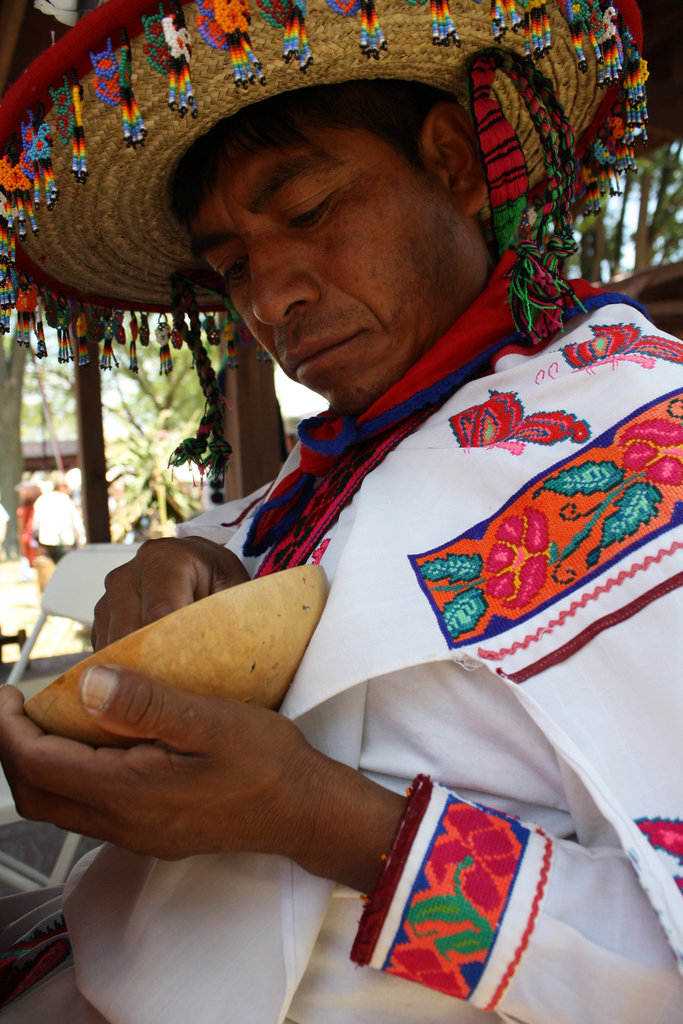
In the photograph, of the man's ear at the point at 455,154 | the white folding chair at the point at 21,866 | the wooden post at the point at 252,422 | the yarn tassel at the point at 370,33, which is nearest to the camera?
the yarn tassel at the point at 370,33

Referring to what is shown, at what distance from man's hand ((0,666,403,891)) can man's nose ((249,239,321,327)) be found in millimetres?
783

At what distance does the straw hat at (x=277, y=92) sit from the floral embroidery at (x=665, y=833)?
72cm

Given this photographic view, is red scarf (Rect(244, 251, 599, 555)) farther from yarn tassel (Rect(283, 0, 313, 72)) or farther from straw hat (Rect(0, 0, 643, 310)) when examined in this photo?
yarn tassel (Rect(283, 0, 313, 72))

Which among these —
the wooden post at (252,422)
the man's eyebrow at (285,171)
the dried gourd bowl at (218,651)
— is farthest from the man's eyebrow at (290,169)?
the wooden post at (252,422)

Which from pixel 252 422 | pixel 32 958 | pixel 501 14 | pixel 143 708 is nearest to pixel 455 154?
pixel 501 14

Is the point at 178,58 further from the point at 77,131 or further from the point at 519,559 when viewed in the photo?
the point at 519,559

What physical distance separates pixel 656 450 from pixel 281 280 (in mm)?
724

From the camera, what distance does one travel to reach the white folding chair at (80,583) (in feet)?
8.74

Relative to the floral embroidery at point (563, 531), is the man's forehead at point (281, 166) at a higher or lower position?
higher

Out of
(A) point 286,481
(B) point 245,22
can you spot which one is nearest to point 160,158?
(B) point 245,22

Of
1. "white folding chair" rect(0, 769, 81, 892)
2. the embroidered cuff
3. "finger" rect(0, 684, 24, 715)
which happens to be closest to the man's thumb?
"finger" rect(0, 684, 24, 715)

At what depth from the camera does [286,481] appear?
159 centimetres

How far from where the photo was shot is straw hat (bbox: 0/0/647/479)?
1056mm

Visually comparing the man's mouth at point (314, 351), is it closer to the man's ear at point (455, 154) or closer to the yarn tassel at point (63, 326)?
the man's ear at point (455, 154)
